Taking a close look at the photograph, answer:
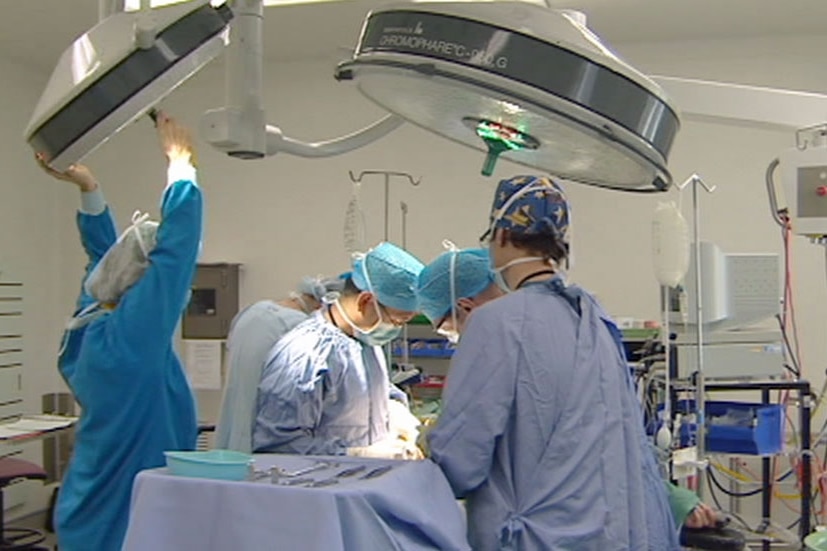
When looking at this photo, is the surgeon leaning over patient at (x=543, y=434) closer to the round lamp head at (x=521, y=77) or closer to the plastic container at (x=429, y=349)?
the round lamp head at (x=521, y=77)

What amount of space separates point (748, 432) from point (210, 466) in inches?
97.4

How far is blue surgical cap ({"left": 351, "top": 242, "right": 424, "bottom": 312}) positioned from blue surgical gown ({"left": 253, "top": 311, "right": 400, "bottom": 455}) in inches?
5.8

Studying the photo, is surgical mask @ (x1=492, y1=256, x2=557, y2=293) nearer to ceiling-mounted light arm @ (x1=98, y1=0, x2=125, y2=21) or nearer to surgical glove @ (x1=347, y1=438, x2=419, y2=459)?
surgical glove @ (x1=347, y1=438, x2=419, y2=459)

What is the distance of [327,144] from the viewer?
1339mm

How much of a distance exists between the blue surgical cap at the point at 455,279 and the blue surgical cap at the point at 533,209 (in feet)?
2.05

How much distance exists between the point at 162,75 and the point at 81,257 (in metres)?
4.91

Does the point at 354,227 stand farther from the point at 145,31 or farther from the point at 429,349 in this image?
the point at 145,31

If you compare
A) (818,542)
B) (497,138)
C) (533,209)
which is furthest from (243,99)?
(818,542)

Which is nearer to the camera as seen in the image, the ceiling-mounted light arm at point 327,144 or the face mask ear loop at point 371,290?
the ceiling-mounted light arm at point 327,144

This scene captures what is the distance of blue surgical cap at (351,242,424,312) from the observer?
7.59ft

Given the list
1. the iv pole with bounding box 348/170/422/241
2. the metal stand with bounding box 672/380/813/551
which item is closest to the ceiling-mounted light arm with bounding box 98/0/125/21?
the metal stand with bounding box 672/380/813/551

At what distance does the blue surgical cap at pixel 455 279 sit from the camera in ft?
7.46

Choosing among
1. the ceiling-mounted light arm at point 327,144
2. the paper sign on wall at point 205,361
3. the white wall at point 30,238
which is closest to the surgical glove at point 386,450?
the ceiling-mounted light arm at point 327,144

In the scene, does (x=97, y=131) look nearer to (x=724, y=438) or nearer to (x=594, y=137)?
(x=594, y=137)
